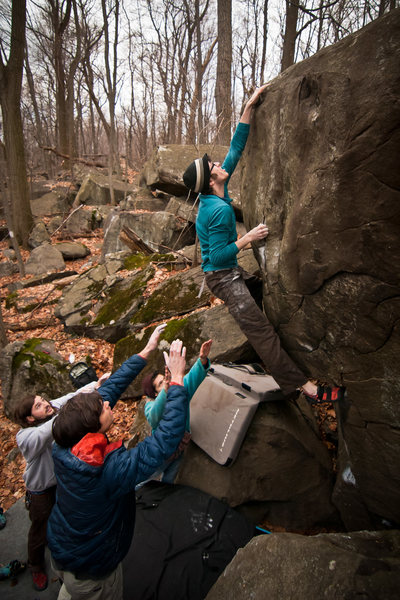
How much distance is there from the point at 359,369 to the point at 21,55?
15829mm

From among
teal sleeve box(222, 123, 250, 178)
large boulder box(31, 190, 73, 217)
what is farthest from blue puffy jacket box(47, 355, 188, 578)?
large boulder box(31, 190, 73, 217)

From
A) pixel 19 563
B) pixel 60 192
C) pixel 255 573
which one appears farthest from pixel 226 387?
pixel 60 192

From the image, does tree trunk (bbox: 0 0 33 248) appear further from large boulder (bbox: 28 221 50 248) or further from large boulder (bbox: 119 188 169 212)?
large boulder (bbox: 119 188 169 212)

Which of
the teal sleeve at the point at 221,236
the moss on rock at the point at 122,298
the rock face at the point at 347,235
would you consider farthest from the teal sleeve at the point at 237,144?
the moss on rock at the point at 122,298

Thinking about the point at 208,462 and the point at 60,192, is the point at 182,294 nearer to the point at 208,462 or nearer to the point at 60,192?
the point at 208,462

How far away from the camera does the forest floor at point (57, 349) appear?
15.2 ft

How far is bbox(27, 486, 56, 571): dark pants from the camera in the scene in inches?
119

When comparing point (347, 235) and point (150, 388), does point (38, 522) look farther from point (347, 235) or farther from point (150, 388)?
point (347, 235)

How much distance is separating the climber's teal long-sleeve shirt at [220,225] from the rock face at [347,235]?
0.91ft

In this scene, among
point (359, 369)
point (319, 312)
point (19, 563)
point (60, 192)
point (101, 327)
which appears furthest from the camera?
point (60, 192)

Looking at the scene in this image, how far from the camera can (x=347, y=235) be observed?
2531mm

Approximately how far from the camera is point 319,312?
9.80ft

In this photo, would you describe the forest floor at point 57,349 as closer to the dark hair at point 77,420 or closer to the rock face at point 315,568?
the rock face at point 315,568

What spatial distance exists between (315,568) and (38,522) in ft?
8.60
